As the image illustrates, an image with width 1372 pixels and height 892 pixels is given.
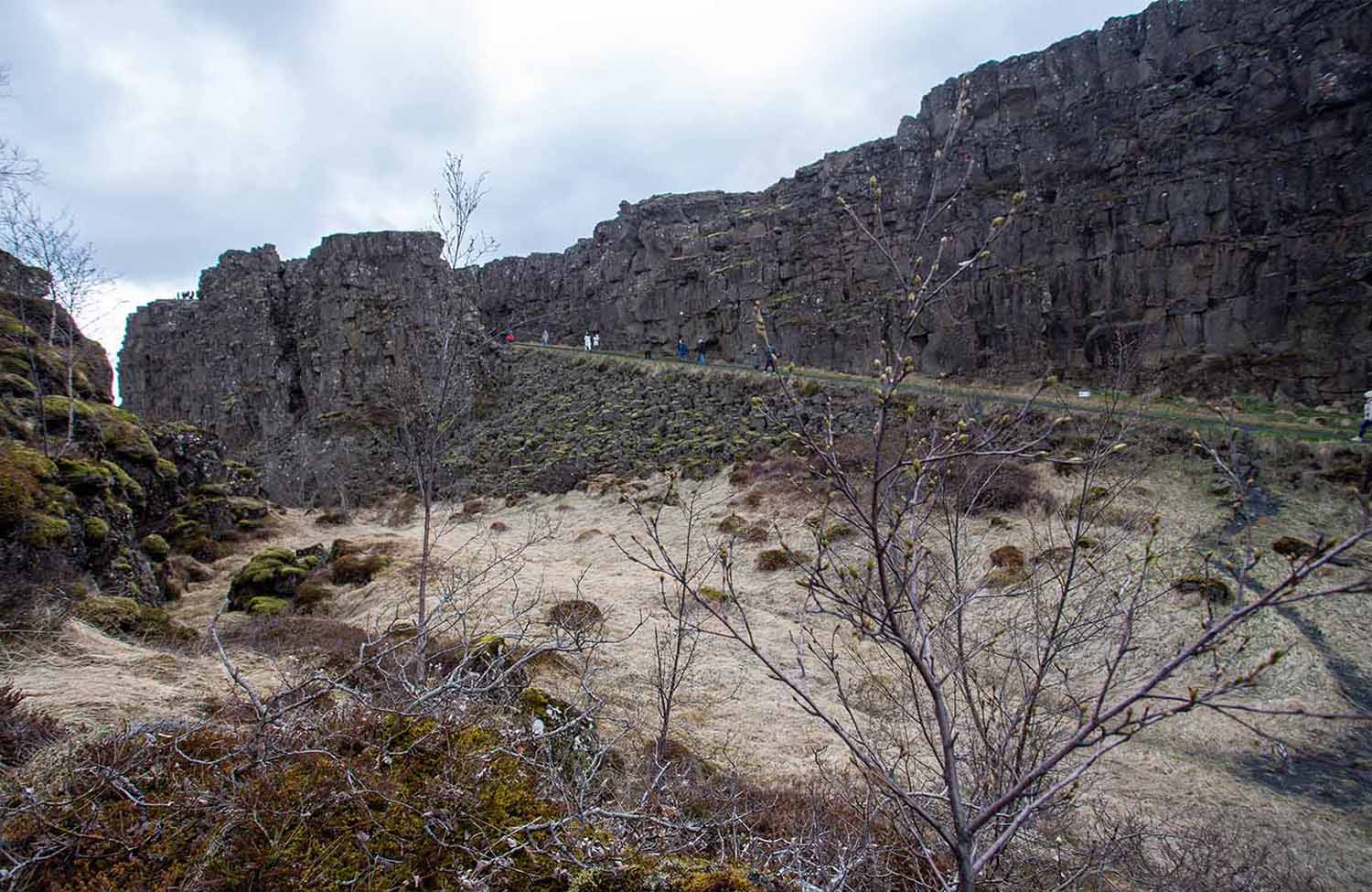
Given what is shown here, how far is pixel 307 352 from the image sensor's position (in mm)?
35719

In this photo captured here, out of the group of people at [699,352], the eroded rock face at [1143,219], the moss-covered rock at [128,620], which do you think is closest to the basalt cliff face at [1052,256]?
the eroded rock face at [1143,219]

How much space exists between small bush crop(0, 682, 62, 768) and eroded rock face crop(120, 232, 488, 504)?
26727mm

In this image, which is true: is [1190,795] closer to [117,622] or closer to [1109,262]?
[117,622]

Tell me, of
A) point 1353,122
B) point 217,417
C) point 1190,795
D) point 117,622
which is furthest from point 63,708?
point 217,417

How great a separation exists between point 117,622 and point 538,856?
7633 mm

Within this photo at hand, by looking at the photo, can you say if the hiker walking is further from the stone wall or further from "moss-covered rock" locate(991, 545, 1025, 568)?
the stone wall

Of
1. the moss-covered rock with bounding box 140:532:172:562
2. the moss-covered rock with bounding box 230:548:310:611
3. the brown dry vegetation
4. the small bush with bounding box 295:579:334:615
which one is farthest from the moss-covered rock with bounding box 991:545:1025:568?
the moss-covered rock with bounding box 140:532:172:562

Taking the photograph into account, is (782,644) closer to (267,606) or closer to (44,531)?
(267,606)

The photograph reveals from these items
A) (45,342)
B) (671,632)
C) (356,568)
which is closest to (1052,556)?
(671,632)

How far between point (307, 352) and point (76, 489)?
28972mm

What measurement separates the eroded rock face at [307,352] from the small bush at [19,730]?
26727 millimetres

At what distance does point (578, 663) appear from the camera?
9.69 m

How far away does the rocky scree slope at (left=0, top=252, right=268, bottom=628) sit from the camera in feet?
25.2

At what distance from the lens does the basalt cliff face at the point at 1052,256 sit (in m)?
20.2
